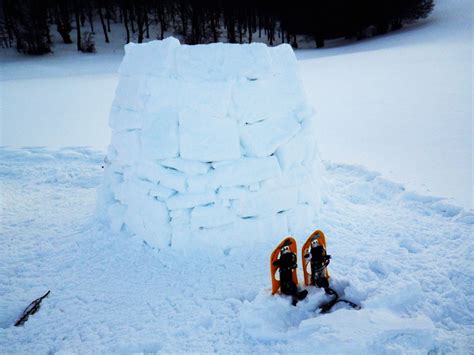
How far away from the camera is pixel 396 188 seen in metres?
4.93

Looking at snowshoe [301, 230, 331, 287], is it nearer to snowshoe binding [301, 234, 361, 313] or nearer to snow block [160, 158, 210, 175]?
snowshoe binding [301, 234, 361, 313]

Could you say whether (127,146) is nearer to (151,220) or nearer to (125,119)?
(125,119)

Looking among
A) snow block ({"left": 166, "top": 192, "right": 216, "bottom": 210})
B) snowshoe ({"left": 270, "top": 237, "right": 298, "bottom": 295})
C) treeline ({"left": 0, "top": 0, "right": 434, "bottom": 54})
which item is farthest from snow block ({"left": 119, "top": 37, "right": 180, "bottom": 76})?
treeline ({"left": 0, "top": 0, "right": 434, "bottom": 54})

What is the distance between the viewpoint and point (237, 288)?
3172 mm

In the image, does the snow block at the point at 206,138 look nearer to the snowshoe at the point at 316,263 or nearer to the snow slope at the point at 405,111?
the snowshoe at the point at 316,263

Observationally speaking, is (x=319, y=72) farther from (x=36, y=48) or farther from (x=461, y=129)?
(x=36, y=48)

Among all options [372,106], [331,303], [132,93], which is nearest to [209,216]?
[331,303]

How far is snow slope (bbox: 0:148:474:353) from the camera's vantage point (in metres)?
2.58

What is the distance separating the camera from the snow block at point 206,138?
11.5 ft

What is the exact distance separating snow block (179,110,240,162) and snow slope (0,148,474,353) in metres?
0.99

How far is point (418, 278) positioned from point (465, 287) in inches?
14.6

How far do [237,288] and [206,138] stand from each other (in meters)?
1.46

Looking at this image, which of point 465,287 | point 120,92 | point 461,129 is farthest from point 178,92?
point 461,129

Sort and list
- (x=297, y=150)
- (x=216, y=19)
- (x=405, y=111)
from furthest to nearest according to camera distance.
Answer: (x=216, y=19), (x=405, y=111), (x=297, y=150)
